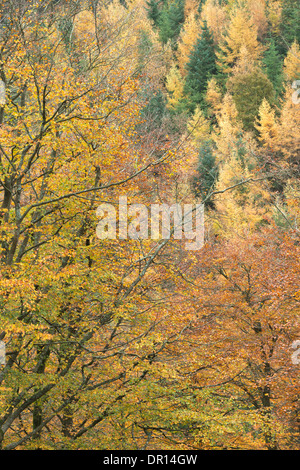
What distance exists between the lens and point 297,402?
41.2ft

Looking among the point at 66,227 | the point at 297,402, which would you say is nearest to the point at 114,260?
the point at 66,227

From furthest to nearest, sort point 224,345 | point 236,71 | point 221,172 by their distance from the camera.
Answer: point 236,71
point 221,172
point 224,345

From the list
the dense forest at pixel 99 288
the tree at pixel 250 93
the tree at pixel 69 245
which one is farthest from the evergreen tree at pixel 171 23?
the tree at pixel 69 245

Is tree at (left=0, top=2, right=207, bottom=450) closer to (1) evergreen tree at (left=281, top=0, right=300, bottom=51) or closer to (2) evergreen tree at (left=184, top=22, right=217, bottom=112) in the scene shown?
(2) evergreen tree at (left=184, top=22, right=217, bottom=112)

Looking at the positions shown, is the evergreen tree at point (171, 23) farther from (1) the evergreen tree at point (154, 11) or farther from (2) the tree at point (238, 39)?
Answer: (2) the tree at point (238, 39)

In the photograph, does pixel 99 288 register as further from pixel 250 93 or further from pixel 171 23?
pixel 171 23

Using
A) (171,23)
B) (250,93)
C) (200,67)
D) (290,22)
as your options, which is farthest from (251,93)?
(171,23)

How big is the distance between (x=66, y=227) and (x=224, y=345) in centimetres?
757

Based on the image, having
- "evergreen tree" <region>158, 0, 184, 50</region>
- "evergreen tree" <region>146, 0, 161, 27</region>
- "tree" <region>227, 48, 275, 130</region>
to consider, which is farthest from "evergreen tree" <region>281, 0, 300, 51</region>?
"evergreen tree" <region>146, 0, 161, 27</region>

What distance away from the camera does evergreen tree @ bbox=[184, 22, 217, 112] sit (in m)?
51.5
